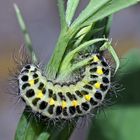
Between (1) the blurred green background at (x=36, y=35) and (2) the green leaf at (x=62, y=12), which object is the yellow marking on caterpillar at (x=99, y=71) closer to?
(2) the green leaf at (x=62, y=12)

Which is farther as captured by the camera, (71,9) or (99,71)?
(99,71)

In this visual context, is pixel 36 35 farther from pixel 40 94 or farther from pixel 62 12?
pixel 62 12

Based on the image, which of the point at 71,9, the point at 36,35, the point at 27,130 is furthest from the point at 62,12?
the point at 36,35

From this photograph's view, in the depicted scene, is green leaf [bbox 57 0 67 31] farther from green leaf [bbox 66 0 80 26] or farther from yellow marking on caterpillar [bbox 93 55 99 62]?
yellow marking on caterpillar [bbox 93 55 99 62]

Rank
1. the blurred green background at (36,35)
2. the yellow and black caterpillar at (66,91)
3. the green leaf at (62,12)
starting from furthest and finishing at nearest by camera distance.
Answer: the blurred green background at (36,35), the yellow and black caterpillar at (66,91), the green leaf at (62,12)

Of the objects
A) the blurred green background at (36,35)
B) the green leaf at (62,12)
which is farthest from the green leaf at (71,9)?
the blurred green background at (36,35)

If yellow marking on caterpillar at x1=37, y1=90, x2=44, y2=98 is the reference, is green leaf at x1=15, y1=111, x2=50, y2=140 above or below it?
below

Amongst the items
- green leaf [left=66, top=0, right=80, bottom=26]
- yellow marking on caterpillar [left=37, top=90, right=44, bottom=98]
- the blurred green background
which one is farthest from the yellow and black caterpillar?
the blurred green background

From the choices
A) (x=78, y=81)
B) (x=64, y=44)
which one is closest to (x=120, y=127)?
(x=78, y=81)
